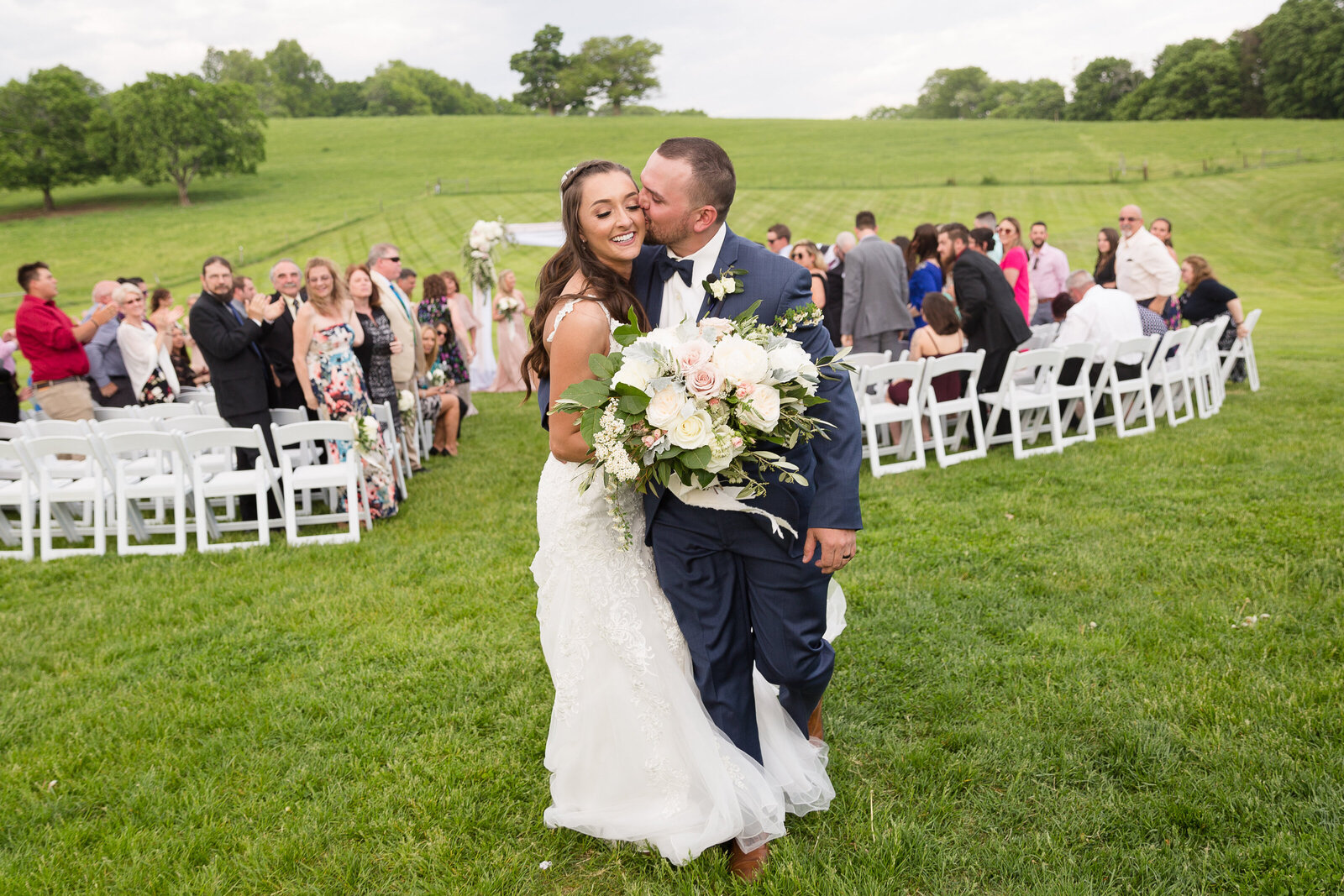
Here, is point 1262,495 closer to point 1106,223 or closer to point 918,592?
point 918,592

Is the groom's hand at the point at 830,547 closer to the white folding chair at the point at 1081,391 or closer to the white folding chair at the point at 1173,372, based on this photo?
the white folding chair at the point at 1081,391

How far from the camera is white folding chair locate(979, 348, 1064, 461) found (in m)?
8.40

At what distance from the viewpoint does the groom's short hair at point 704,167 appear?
280 cm

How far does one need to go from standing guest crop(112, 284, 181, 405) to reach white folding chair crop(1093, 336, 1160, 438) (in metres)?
9.93

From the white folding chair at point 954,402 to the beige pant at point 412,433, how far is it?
17.0 feet

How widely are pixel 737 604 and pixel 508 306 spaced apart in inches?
442

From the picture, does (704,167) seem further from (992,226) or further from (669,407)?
(992,226)

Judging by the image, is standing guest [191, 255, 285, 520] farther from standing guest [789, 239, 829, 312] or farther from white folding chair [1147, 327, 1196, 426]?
white folding chair [1147, 327, 1196, 426]

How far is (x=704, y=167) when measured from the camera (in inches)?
110

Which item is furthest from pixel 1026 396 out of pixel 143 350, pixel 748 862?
pixel 143 350

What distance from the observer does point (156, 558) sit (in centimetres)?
686

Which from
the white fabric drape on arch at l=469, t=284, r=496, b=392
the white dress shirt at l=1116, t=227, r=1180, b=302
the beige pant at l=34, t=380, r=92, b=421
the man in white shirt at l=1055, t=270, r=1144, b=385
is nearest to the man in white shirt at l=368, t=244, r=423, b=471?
the beige pant at l=34, t=380, r=92, b=421

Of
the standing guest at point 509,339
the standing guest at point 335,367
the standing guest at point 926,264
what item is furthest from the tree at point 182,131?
the standing guest at point 926,264

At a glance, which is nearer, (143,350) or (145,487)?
(145,487)
